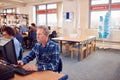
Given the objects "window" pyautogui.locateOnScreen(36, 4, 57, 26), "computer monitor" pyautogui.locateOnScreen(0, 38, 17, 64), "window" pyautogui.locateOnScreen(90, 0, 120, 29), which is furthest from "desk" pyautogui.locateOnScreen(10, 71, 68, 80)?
"window" pyautogui.locateOnScreen(36, 4, 57, 26)

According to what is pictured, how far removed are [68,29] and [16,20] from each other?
3.31 metres

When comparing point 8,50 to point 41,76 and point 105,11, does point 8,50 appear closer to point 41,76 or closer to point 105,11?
point 41,76

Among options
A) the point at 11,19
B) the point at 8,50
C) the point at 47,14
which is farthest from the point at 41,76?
the point at 47,14

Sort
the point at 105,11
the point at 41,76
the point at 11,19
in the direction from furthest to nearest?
1. the point at 11,19
2. the point at 105,11
3. the point at 41,76

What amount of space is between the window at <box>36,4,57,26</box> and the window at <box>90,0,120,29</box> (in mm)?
2902

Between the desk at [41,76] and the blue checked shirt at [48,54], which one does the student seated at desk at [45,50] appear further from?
the desk at [41,76]

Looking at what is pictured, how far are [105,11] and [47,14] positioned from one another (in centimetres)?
434

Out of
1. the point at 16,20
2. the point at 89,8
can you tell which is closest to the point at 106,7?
the point at 89,8

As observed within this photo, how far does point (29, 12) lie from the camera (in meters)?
10.8

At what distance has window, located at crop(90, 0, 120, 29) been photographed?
289 inches

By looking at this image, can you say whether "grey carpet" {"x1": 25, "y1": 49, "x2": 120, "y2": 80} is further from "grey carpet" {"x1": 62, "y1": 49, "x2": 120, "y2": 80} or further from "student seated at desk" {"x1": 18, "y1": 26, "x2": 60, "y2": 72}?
"student seated at desk" {"x1": 18, "y1": 26, "x2": 60, "y2": 72}

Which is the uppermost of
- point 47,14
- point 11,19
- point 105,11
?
point 47,14

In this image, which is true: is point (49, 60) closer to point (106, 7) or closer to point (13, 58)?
point (13, 58)

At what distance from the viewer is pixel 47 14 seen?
1046 cm
